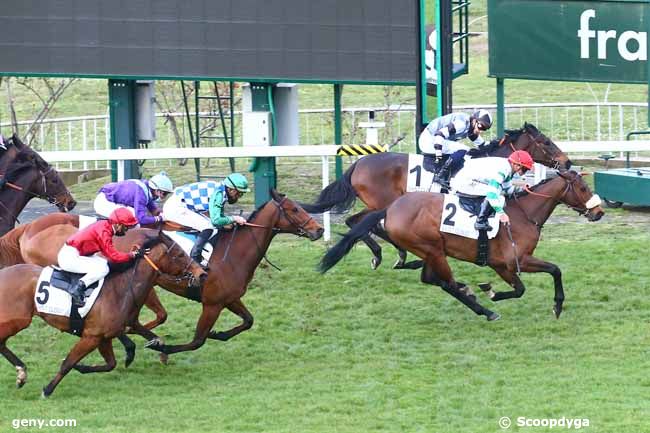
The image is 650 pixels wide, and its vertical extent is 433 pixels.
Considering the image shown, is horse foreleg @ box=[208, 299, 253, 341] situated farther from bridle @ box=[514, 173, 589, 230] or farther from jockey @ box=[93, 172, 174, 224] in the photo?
bridle @ box=[514, 173, 589, 230]

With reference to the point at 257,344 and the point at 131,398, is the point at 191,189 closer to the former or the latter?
the point at 257,344

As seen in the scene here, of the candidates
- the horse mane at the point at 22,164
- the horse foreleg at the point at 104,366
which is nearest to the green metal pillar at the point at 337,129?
the horse mane at the point at 22,164

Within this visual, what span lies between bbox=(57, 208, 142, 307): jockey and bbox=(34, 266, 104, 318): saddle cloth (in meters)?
0.04

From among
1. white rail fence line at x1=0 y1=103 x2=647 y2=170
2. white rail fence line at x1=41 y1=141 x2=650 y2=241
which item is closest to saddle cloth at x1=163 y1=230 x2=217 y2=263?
white rail fence line at x1=41 y1=141 x2=650 y2=241

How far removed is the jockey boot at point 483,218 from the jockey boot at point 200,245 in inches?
74.8

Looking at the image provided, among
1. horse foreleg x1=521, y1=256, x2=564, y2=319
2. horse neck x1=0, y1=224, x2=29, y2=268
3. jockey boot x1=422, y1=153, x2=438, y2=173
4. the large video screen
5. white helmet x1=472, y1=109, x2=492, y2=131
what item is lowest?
horse foreleg x1=521, y1=256, x2=564, y2=319

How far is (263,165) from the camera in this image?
519 inches

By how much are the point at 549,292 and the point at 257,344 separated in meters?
2.46

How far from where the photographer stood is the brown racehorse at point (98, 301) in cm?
880

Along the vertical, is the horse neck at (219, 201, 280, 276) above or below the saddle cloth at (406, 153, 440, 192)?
below

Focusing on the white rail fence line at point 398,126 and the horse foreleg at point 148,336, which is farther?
the white rail fence line at point 398,126

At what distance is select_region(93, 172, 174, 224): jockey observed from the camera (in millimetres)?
10320

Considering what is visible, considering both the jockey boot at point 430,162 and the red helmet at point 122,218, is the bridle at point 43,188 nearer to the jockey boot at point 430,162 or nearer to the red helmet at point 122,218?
the red helmet at point 122,218

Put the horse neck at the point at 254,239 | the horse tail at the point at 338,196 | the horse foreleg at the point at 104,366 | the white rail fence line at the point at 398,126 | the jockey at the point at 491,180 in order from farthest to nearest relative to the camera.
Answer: the white rail fence line at the point at 398,126 < the horse tail at the point at 338,196 < the jockey at the point at 491,180 < the horse neck at the point at 254,239 < the horse foreleg at the point at 104,366
